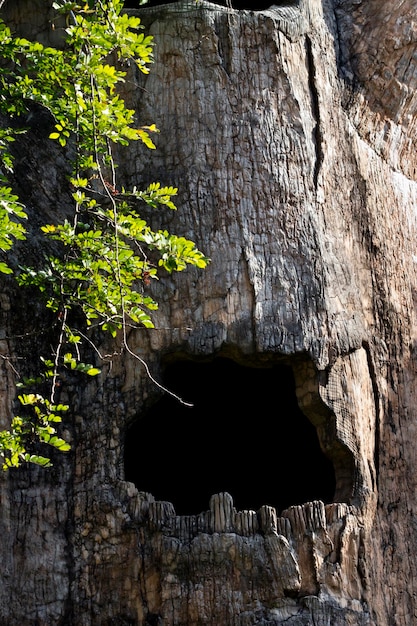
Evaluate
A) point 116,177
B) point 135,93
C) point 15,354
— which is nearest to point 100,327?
point 15,354

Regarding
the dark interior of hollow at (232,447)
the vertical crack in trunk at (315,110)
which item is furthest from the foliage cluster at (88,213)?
the dark interior of hollow at (232,447)

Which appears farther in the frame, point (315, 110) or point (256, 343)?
point (315, 110)

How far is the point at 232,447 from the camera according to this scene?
7.39 metres

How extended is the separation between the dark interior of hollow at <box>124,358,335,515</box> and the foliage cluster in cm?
152

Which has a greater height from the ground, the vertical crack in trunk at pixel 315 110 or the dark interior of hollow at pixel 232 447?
the vertical crack in trunk at pixel 315 110

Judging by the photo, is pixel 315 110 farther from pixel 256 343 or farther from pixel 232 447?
pixel 232 447

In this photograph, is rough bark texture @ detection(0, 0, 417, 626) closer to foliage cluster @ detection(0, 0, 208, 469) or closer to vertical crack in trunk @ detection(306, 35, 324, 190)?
vertical crack in trunk @ detection(306, 35, 324, 190)

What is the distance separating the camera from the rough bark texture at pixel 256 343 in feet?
17.4

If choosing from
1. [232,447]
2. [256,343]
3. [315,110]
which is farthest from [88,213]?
[232,447]

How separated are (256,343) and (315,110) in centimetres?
136

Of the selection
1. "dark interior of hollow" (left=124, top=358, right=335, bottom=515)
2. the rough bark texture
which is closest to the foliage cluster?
the rough bark texture

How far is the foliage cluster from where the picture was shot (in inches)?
200

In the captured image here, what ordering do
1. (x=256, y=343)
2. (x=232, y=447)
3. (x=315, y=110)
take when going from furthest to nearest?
(x=232, y=447)
(x=315, y=110)
(x=256, y=343)

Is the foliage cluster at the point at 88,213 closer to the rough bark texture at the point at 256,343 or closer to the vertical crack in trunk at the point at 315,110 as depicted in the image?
the rough bark texture at the point at 256,343
